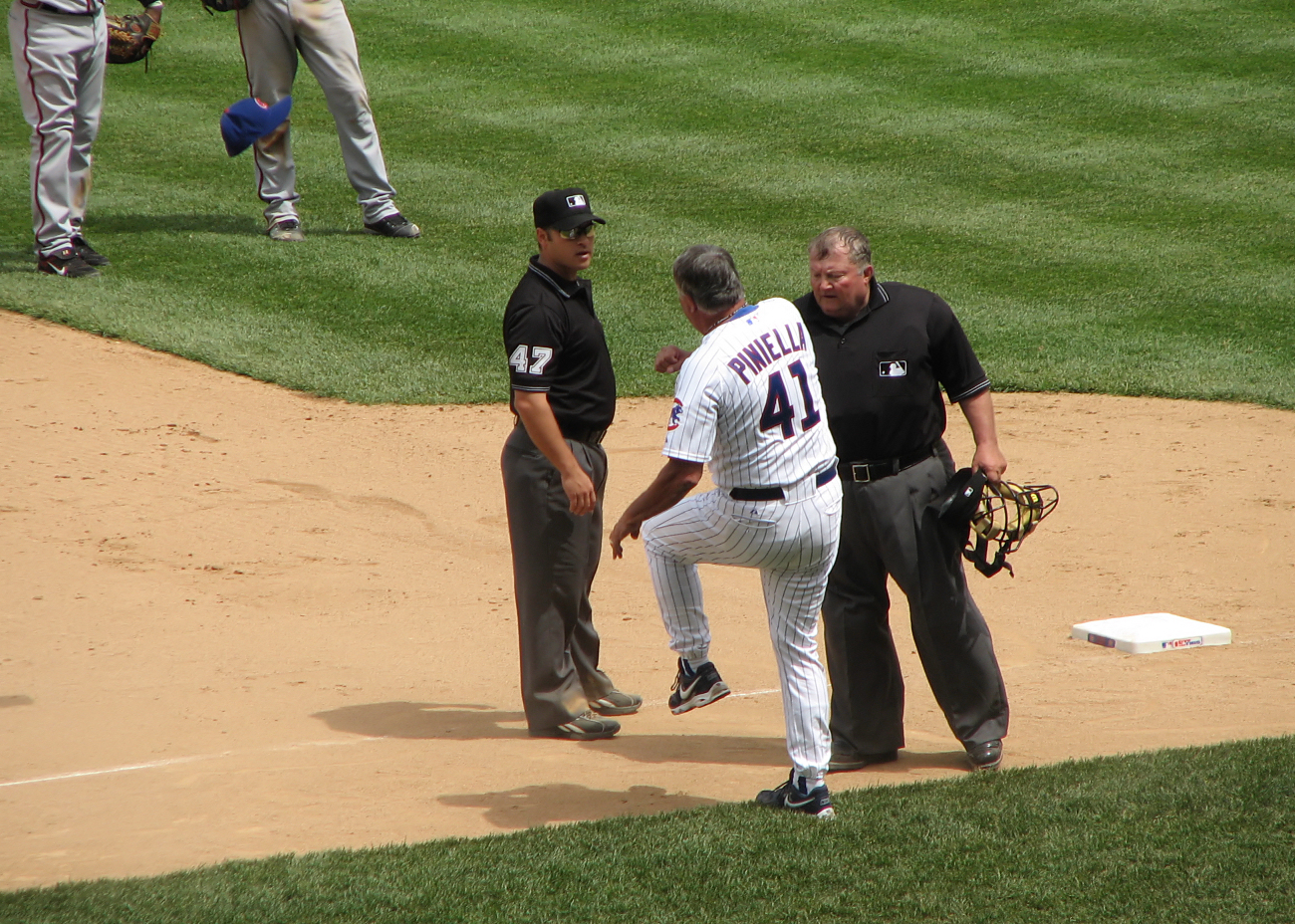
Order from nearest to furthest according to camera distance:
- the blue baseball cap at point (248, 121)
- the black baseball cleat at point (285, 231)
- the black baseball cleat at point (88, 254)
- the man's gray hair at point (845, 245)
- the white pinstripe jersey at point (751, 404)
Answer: the white pinstripe jersey at point (751, 404) → the man's gray hair at point (845, 245) → the blue baseball cap at point (248, 121) → the black baseball cleat at point (88, 254) → the black baseball cleat at point (285, 231)

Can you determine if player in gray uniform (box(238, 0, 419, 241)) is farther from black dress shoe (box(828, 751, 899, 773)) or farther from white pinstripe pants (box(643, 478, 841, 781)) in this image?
white pinstripe pants (box(643, 478, 841, 781))

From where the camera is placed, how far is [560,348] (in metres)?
5.10

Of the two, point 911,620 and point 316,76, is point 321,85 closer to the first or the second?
point 316,76

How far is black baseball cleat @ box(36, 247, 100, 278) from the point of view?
10.8 m

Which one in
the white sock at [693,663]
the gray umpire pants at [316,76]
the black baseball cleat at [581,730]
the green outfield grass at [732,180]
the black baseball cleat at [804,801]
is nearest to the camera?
the black baseball cleat at [804,801]

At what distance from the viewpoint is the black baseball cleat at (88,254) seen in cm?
1087

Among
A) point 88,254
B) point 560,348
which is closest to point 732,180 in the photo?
point 88,254

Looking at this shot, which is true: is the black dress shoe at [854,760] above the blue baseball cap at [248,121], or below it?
below

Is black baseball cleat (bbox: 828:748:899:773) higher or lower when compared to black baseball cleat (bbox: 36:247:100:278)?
lower

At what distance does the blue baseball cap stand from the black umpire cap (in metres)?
6.46

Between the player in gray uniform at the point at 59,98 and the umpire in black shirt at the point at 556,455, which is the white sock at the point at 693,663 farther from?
the player in gray uniform at the point at 59,98

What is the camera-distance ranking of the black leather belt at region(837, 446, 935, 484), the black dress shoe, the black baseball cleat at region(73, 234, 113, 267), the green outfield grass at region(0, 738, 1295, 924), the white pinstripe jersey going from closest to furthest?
the green outfield grass at region(0, 738, 1295, 924) → the white pinstripe jersey → the black leather belt at region(837, 446, 935, 484) → the black dress shoe → the black baseball cleat at region(73, 234, 113, 267)

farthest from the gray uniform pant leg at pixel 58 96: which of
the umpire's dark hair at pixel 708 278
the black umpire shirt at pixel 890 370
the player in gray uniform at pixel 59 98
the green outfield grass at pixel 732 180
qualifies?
the umpire's dark hair at pixel 708 278

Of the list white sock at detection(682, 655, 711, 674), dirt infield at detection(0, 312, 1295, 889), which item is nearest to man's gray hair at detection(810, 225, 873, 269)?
white sock at detection(682, 655, 711, 674)
